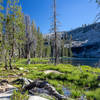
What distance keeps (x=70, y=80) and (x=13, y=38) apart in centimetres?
1023

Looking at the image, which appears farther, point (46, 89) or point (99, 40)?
point (99, 40)

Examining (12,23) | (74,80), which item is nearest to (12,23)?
(12,23)

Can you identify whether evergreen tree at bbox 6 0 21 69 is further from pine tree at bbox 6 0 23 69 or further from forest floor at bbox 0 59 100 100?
forest floor at bbox 0 59 100 100

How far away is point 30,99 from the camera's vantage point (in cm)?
367

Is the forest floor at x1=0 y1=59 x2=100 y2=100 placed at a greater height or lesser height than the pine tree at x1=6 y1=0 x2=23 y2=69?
lesser

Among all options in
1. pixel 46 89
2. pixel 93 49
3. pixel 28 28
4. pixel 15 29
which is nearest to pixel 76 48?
pixel 93 49

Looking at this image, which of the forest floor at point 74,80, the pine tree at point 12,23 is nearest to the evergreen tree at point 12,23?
the pine tree at point 12,23

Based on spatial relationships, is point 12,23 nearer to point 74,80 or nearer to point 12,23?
point 12,23

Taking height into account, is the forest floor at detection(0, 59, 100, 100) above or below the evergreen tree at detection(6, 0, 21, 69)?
below

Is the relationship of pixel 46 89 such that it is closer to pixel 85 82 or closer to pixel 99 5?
pixel 85 82

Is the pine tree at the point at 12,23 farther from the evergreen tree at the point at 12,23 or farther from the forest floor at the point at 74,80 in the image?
the forest floor at the point at 74,80

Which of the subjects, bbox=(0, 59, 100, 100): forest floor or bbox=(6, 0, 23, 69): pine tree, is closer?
bbox=(0, 59, 100, 100): forest floor

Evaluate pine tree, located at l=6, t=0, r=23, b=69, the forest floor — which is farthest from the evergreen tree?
the forest floor

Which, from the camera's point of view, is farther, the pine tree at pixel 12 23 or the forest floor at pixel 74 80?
the pine tree at pixel 12 23
